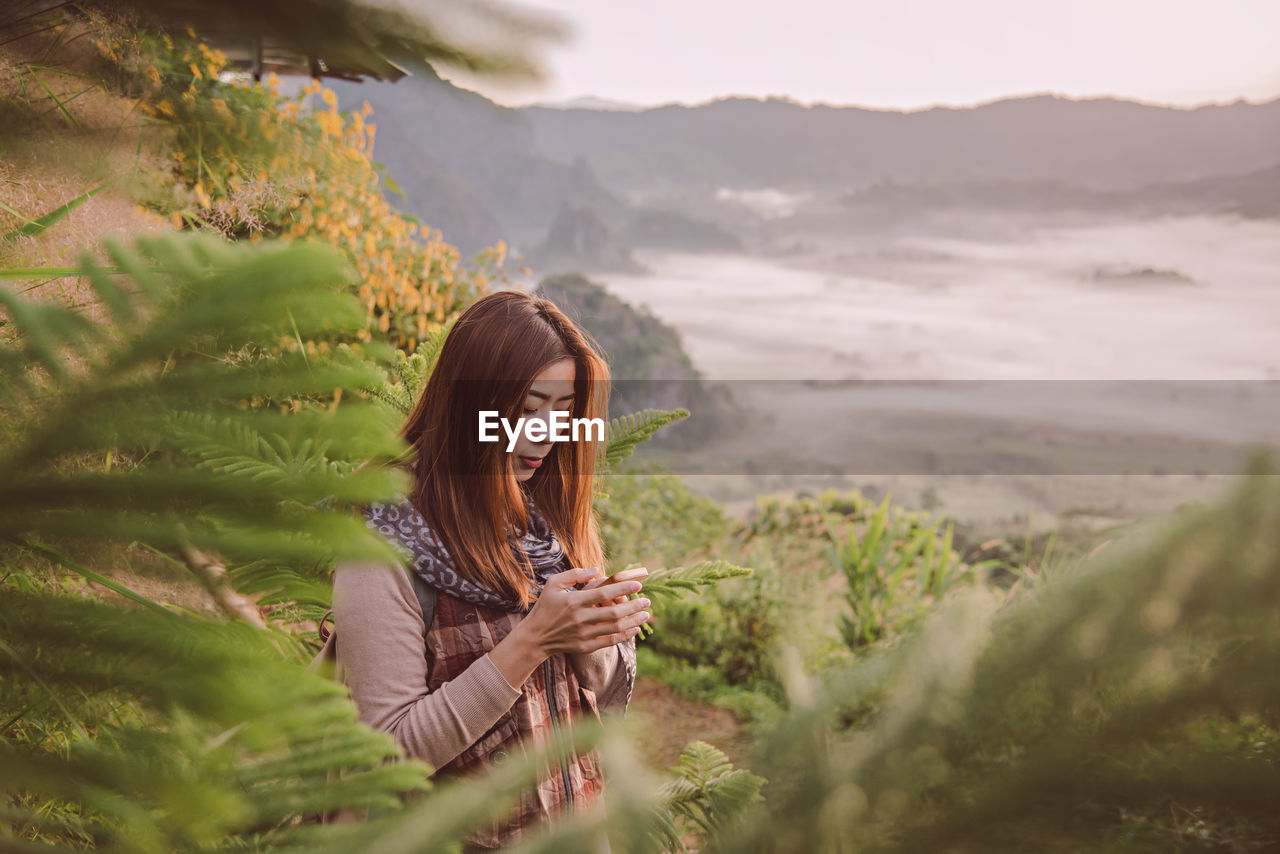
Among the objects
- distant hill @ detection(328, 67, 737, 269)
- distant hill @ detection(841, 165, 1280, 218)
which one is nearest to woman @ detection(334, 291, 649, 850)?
distant hill @ detection(328, 67, 737, 269)

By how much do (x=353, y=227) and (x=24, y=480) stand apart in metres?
3.22

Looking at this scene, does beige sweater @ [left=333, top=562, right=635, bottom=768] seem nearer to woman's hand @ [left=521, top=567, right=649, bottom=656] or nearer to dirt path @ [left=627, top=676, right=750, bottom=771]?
woman's hand @ [left=521, top=567, right=649, bottom=656]

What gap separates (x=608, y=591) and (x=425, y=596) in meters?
0.26

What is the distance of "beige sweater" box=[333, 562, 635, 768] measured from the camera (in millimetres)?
984

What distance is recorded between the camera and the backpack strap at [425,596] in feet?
3.56

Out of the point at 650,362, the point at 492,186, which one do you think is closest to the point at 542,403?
the point at 650,362

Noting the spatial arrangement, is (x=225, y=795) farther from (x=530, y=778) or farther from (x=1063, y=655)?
(x=1063, y=655)

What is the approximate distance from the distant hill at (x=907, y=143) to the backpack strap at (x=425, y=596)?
7633 mm

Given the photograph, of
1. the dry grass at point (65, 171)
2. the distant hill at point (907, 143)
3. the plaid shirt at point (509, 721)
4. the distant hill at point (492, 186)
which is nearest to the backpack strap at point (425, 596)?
the plaid shirt at point (509, 721)

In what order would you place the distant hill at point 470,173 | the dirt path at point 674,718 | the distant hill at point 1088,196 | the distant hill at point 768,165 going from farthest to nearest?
the distant hill at point 470,173 < the distant hill at point 768,165 < the distant hill at point 1088,196 < the dirt path at point 674,718

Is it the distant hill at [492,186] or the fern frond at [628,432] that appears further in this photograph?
the distant hill at [492,186]

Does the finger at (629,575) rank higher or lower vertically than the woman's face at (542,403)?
lower

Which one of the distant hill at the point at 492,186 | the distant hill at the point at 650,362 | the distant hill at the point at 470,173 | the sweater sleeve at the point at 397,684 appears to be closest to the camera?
the sweater sleeve at the point at 397,684

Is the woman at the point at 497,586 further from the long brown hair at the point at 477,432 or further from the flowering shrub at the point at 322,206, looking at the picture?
the flowering shrub at the point at 322,206
